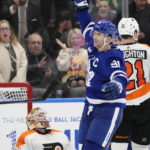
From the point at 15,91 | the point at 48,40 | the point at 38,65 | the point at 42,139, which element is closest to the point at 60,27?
the point at 48,40

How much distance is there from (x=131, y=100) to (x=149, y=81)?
26 centimetres

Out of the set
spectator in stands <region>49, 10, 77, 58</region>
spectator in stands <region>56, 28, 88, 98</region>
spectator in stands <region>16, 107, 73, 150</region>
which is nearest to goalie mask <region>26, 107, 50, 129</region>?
A: spectator in stands <region>16, 107, 73, 150</region>

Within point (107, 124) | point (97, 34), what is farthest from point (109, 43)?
point (107, 124)

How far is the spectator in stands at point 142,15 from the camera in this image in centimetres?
895

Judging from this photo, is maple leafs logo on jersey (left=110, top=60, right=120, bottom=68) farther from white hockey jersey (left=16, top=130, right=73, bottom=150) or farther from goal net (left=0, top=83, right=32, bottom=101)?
goal net (left=0, top=83, right=32, bottom=101)

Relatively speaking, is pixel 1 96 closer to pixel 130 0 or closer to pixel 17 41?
pixel 17 41

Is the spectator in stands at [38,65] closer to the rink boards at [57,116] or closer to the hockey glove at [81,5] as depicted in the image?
the rink boards at [57,116]

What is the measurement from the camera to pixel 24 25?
874 cm

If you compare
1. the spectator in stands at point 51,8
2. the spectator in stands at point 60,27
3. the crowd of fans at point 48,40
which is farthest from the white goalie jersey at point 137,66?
the spectator in stands at point 51,8

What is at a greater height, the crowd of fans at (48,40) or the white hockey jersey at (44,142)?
the crowd of fans at (48,40)

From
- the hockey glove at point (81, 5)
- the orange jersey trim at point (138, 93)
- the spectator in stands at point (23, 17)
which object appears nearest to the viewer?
the hockey glove at point (81, 5)

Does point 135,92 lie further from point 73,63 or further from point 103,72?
point 73,63

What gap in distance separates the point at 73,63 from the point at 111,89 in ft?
10.6

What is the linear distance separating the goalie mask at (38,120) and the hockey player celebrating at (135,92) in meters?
1.05
